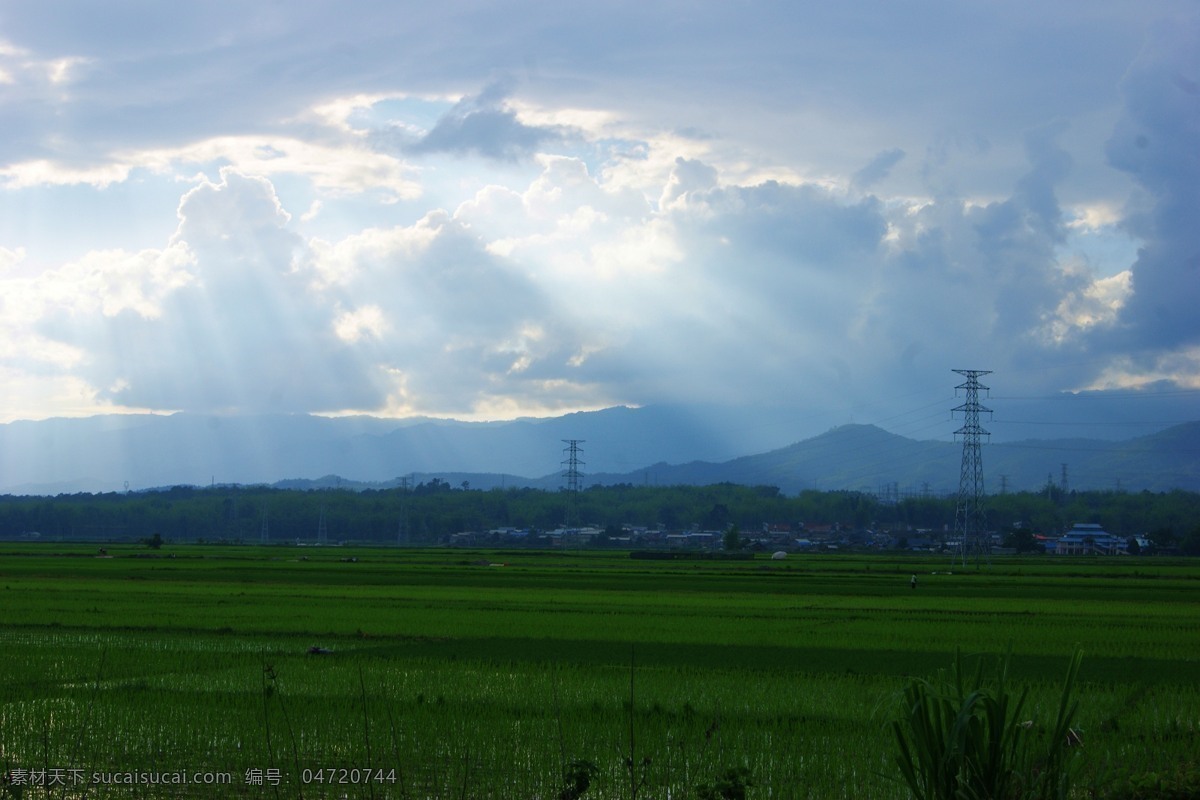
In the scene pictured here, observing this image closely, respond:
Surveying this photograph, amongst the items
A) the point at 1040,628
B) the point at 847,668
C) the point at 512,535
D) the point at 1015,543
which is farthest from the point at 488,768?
the point at 512,535

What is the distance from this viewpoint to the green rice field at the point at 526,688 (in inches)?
456

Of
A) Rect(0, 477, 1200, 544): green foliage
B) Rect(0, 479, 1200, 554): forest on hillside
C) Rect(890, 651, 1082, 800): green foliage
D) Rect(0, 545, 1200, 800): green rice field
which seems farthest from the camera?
Rect(0, 477, 1200, 544): green foliage

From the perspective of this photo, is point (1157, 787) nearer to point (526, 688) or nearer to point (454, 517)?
point (526, 688)

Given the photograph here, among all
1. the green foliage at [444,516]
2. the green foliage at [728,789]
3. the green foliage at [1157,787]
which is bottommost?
the green foliage at [444,516]

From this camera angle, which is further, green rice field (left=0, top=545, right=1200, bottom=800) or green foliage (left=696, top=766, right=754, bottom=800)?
green rice field (left=0, top=545, right=1200, bottom=800)

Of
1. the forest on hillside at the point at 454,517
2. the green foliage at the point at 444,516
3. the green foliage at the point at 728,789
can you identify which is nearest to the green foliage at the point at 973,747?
the green foliage at the point at 728,789

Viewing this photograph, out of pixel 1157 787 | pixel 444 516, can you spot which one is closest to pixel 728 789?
pixel 1157 787

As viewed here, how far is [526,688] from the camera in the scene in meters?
17.9

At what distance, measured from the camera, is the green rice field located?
11.6 meters

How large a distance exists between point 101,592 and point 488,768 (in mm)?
33941

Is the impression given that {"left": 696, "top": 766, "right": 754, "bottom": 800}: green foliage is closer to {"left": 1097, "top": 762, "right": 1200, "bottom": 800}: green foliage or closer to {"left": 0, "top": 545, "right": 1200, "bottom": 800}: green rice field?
{"left": 0, "top": 545, "right": 1200, "bottom": 800}: green rice field

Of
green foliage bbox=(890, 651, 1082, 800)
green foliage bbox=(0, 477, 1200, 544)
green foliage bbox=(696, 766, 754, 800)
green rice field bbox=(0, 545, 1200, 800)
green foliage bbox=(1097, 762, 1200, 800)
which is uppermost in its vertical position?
green foliage bbox=(890, 651, 1082, 800)

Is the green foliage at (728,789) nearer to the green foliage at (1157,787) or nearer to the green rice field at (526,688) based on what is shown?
the green rice field at (526,688)

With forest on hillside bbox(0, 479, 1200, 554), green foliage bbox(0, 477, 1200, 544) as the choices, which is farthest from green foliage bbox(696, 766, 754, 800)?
green foliage bbox(0, 477, 1200, 544)
